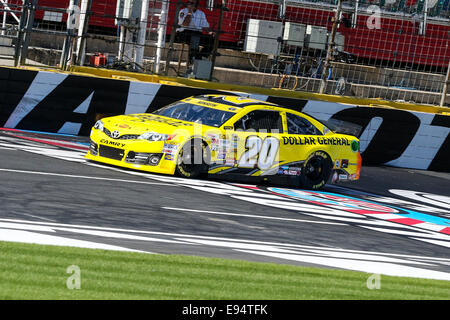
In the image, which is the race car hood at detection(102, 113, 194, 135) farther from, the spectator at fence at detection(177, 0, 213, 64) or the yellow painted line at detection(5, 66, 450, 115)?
the spectator at fence at detection(177, 0, 213, 64)

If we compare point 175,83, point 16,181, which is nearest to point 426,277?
point 16,181

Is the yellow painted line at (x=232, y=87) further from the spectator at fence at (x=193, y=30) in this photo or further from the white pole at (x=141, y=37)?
the spectator at fence at (x=193, y=30)

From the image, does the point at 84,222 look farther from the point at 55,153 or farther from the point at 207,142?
the point at 55,153

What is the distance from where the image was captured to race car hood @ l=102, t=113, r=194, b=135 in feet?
43.1

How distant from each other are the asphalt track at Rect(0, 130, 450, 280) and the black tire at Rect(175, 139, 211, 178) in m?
0.24

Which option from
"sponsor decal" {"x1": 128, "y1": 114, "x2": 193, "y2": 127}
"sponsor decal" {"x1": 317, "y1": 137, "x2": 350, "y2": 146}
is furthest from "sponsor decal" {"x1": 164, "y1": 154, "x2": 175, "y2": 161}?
"sponsor decal" {"x1": 317, "y1": 137, "x2": 350, "y2": 146}

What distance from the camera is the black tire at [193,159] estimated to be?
13117mm

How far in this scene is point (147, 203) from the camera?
1070 cm

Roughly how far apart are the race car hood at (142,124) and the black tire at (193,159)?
0.34 metres

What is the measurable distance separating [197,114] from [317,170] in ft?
7.49

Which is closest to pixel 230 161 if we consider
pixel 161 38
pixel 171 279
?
pixel 161 38

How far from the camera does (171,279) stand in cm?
661

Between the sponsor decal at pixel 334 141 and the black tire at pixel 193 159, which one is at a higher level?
the sponsor decal at pixel 334 141

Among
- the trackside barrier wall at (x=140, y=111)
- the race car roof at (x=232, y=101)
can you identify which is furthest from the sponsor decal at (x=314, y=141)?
the trackside barrier wall at (x=140, y=111)
